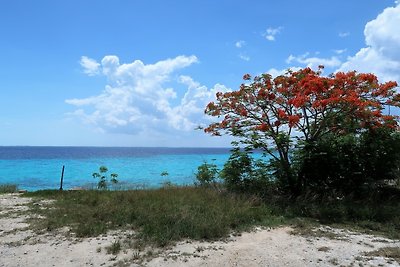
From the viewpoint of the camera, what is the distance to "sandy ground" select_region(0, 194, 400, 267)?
20.4 feet

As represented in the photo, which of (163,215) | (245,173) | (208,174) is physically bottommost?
(163,215)

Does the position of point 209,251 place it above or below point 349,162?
below

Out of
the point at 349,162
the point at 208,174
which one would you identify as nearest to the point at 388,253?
the point at 349,162

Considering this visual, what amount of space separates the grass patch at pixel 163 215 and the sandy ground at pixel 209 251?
40 cm

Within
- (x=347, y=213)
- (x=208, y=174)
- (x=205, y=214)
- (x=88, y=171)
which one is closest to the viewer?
(x=205, y=214)

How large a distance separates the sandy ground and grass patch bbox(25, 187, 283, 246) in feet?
1.30

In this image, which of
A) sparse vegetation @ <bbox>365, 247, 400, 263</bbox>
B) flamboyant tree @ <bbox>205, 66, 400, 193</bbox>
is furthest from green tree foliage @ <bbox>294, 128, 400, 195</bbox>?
sparse vegetation @ <bbox>365, 247, 400, 263</bbox>

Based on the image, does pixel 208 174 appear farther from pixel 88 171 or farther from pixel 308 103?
pixel 88 171

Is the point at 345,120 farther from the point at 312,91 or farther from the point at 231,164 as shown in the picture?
the point at 231,164

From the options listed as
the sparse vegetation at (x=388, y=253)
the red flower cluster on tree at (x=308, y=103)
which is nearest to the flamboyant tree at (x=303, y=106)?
the red flower cluster on tree at (x=308, y=103)

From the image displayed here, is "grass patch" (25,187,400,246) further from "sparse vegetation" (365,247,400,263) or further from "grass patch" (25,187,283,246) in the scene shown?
"sparse vegetation" (365,247,400,263)

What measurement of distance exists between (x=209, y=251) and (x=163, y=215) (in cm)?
220

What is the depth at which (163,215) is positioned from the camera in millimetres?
8703

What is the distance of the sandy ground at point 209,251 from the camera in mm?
6215
